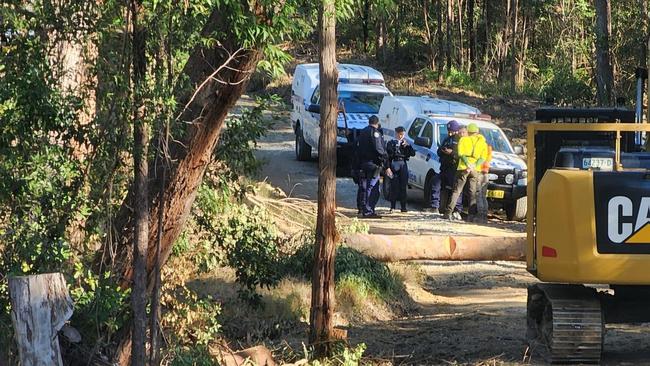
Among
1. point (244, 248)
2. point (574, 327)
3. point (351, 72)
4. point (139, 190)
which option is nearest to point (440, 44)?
point (351, 72)

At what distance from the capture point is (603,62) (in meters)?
29.1

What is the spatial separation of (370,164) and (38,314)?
14317mm

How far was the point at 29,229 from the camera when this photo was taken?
8586mm

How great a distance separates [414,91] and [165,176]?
1208 inches

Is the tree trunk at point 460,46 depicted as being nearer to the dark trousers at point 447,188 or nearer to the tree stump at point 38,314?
the dark trousers at point 447,188

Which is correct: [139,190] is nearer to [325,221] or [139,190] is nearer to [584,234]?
[325,221]

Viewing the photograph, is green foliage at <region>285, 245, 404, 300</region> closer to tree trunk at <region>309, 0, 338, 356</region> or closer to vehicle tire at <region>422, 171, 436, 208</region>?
tree trunk at <region>309, 0, 338, 356</region>

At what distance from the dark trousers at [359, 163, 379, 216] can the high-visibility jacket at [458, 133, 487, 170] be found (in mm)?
1596

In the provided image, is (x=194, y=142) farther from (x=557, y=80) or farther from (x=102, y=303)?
(x=557, y=80)

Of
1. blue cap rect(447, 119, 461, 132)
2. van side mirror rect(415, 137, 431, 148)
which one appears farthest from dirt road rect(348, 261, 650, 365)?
van side mirror rect(415, 137, 431, 148)

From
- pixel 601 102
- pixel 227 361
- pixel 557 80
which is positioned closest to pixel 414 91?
pixel 557 80

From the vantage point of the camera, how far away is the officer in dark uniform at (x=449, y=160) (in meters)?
20.9

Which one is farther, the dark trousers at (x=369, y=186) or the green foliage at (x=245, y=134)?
the dark trousers at (x=369, y=186)

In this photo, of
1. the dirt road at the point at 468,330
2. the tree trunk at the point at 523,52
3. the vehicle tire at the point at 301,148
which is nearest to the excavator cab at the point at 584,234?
the dirt road at the point at 468,330
